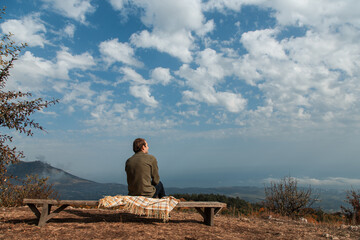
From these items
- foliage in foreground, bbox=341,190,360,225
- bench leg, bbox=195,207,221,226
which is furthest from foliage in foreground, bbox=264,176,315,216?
bench leg, bbox=195,207,221,226

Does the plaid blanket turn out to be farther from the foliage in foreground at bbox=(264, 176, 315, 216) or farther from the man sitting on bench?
the foliage in foreground at bbox=(264, 176, 315, 216)

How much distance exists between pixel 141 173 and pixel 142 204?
64 centimetres

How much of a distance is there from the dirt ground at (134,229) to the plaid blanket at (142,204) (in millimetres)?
387

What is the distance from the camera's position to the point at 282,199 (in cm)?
1312

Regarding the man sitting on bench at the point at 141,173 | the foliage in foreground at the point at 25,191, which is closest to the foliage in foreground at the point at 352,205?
the man sitting on bench at the point at 141,173

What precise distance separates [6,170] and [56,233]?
11.8ft

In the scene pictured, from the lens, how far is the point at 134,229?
18.3 ft

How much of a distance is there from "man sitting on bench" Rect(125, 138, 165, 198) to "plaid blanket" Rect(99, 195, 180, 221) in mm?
243

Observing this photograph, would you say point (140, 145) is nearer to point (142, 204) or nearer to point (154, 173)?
point (154, 173)

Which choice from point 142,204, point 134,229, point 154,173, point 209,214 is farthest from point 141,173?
point 209,214

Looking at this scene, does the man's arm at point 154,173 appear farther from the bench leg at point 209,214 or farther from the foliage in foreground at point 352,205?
the foliage in foreground at point 352,205

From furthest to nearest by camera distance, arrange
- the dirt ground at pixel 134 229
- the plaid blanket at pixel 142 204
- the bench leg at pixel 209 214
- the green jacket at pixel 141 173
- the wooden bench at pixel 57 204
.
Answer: the bench leg at pixel 209 214 < the green jacket at pixel 141 173 < the wooden bench at pixel 57 204 < the plaid blanket at pixel 142 204 < the dirt ground at pixel 134 229

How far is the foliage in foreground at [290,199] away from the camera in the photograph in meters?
12.9

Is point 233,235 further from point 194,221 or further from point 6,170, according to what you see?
point 6,170
